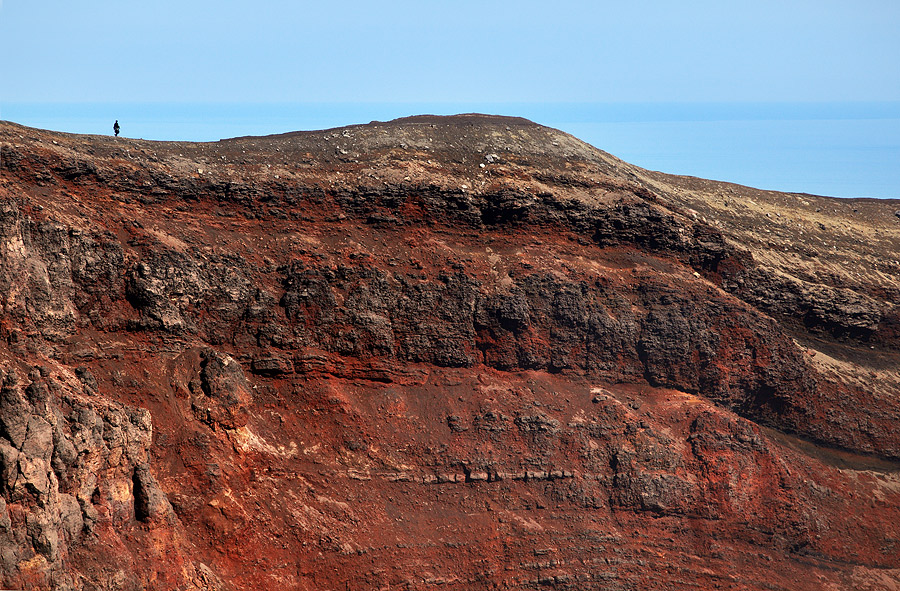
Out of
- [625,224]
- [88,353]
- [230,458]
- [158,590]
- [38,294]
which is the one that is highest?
[625,224]

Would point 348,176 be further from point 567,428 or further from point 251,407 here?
point 567,428

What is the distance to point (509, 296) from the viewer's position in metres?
41.7

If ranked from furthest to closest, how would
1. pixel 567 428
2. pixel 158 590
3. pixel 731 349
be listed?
pixel 731 349
pixel 567 428
pixel 158 590

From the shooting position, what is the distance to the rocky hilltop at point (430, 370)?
106 ft

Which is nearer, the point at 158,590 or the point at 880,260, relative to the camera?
the point at 158,590

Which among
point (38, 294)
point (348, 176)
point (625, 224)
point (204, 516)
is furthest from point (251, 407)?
point (625, 224)

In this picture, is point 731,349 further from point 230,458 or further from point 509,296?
point 230,458

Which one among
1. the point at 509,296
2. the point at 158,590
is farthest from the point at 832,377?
the point at 158,590

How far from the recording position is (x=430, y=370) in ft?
133

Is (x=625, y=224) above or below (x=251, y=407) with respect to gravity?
above

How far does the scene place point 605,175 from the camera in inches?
1866

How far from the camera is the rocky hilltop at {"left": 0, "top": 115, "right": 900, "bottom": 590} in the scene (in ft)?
106

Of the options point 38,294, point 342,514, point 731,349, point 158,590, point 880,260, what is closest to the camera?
point 158,590

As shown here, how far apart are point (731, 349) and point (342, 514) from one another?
22070 mm
